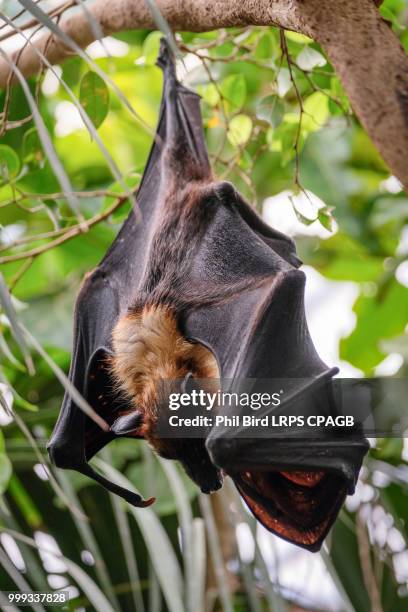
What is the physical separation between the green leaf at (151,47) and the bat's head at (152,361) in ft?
3.10

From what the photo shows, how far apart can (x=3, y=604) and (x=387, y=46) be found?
1402 millimetres

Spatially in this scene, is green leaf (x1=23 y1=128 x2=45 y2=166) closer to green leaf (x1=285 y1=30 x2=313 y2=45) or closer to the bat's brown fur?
the bat's brown fur

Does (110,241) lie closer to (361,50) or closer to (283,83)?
(283,83)

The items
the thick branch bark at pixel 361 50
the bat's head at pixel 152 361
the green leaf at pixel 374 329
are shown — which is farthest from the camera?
the green leaf at pixel 374 329

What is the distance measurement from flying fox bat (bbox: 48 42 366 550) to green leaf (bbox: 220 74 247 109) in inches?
8.1

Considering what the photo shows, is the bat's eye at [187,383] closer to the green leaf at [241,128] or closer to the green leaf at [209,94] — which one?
the green leaf at [241,128]

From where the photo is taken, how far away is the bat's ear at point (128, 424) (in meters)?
2.07

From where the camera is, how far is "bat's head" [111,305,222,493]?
2176 mm

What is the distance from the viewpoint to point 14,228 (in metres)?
4.44

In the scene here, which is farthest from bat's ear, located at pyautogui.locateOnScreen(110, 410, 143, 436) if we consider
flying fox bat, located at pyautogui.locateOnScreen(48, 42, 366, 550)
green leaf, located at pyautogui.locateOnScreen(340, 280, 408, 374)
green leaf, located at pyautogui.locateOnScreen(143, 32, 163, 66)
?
green leaf, located at pyautogui.locateOnScreen(340, 280, 408, 374)

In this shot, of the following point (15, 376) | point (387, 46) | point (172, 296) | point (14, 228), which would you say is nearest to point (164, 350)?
point (172, 296)

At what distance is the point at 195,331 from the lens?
221cm

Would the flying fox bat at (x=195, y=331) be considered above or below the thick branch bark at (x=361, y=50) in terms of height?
below

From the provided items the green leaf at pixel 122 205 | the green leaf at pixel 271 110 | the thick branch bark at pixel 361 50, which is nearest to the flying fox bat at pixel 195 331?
the green leaf at pixel 122 205
